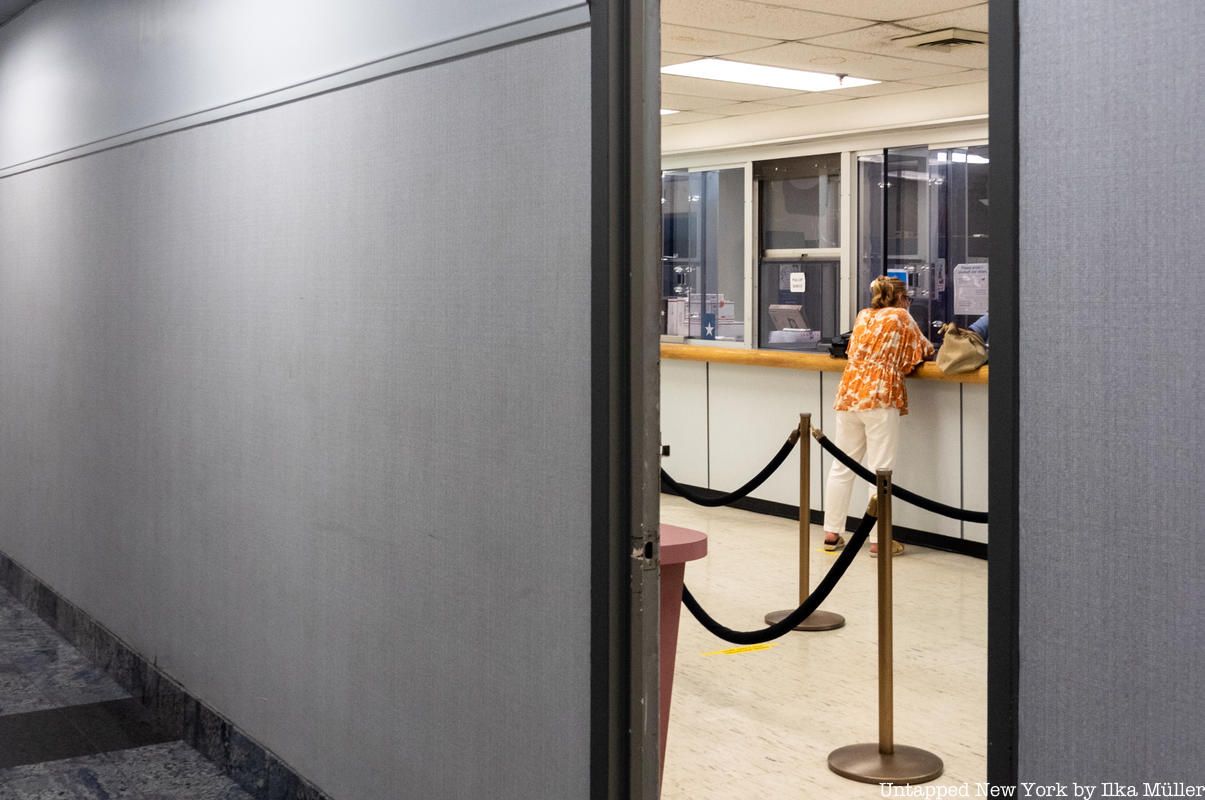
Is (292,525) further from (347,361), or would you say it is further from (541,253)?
(541,253)

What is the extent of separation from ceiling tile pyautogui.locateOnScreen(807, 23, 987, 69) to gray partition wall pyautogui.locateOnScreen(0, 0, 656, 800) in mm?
3651

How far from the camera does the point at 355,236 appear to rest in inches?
132

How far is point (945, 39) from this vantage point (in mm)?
6938

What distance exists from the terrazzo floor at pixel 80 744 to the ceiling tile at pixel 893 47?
4.72m

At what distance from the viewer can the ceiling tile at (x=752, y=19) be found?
6074mm

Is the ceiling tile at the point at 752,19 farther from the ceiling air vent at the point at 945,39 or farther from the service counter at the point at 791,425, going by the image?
the service counter at the point at 791,425

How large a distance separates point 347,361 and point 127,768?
71.6 inches

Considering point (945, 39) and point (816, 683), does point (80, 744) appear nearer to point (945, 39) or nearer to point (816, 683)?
point (816, 683)

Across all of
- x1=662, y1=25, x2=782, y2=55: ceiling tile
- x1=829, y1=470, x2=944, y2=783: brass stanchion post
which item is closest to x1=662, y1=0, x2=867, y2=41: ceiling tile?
x1=662, y1=25, x2=782, y2=55: ceiling tile

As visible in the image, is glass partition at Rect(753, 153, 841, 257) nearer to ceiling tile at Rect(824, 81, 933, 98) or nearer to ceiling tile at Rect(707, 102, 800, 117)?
ceiling tile at Rect(707, 102, 800, 117)

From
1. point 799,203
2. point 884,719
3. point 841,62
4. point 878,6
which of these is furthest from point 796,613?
point 799,203

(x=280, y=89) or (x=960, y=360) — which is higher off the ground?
(x=280, y=89)

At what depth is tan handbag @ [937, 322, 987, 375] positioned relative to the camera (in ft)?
23.5

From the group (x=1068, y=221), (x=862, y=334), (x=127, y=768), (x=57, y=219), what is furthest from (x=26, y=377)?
(x=1068, y=221)
